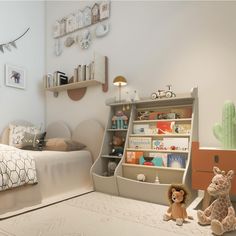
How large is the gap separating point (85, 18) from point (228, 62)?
6.98ft

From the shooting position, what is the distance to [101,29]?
3.21m

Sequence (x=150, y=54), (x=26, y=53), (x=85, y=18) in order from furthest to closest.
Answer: (x=26, y=53) < (x=85, y=18) < (x=150, y=54)

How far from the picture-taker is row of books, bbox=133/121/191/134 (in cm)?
234

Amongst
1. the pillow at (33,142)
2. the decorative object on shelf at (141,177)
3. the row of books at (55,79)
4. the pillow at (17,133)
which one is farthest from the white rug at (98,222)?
the row of books at (55,79)

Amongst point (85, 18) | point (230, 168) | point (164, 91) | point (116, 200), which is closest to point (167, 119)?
point (164, 91)

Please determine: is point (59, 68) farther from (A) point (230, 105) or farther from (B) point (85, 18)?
(A) point (230, 105)

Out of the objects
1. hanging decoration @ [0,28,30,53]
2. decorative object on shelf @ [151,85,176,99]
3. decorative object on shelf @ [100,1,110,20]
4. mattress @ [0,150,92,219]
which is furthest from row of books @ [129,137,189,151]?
hanging decoration @ [0,28,30,53]

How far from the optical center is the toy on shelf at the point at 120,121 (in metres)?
2.73

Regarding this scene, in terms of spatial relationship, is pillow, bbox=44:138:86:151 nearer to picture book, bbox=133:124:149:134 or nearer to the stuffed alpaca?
picture book, bbox=133:124:149:134

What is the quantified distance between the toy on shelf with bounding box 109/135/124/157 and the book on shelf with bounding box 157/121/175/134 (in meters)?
0.52

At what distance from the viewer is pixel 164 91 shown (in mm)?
2514

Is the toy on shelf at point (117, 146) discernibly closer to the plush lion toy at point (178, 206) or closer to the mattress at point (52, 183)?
the mattress at point (52, 183)

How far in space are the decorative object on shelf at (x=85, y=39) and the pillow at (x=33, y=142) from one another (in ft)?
4.67

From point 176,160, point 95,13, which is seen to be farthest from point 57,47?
point 176,160
